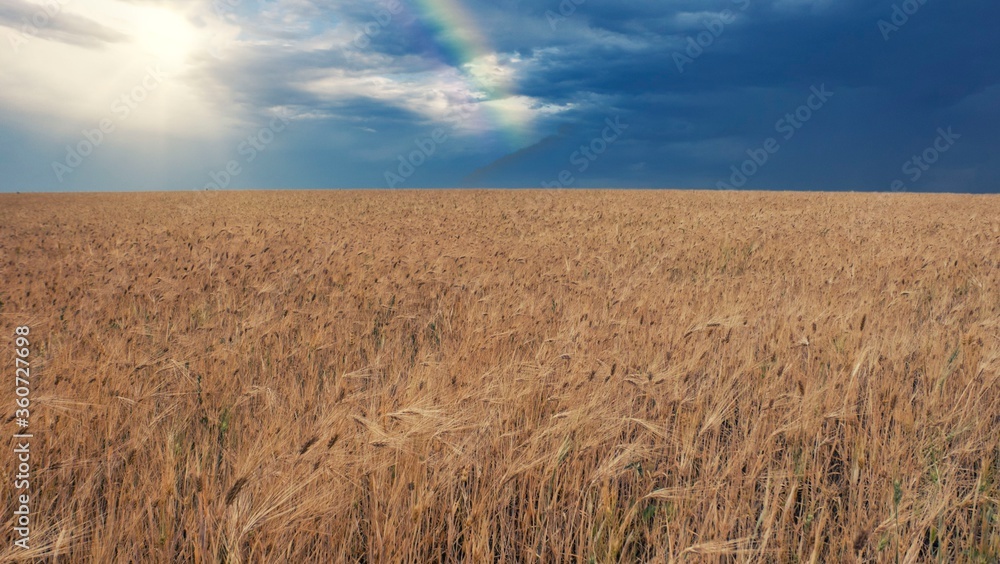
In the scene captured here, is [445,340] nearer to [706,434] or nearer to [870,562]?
[706,434]

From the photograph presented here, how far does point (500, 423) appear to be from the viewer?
8.74ft

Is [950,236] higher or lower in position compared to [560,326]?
higher

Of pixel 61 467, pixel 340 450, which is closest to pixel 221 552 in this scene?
pixel 340 450

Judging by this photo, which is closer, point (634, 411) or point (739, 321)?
point (634, 411)

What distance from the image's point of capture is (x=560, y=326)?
4500 millimetres

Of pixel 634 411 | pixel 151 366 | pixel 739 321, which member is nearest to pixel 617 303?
pixel 739 321

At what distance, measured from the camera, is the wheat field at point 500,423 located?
204cm

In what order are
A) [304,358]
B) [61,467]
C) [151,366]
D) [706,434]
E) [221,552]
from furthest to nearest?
1. [304,358]
2. [151,366]
3. [706,434]
4. [61,467]
5. [221,552]

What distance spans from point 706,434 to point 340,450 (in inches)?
71.2

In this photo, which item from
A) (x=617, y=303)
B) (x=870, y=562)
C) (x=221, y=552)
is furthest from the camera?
(x=617, y=303)

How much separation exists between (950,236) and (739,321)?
10.9 m


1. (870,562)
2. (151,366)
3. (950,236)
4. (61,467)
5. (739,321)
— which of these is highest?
(950,236)

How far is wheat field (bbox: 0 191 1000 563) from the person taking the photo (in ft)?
6.69

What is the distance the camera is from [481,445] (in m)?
2.48
